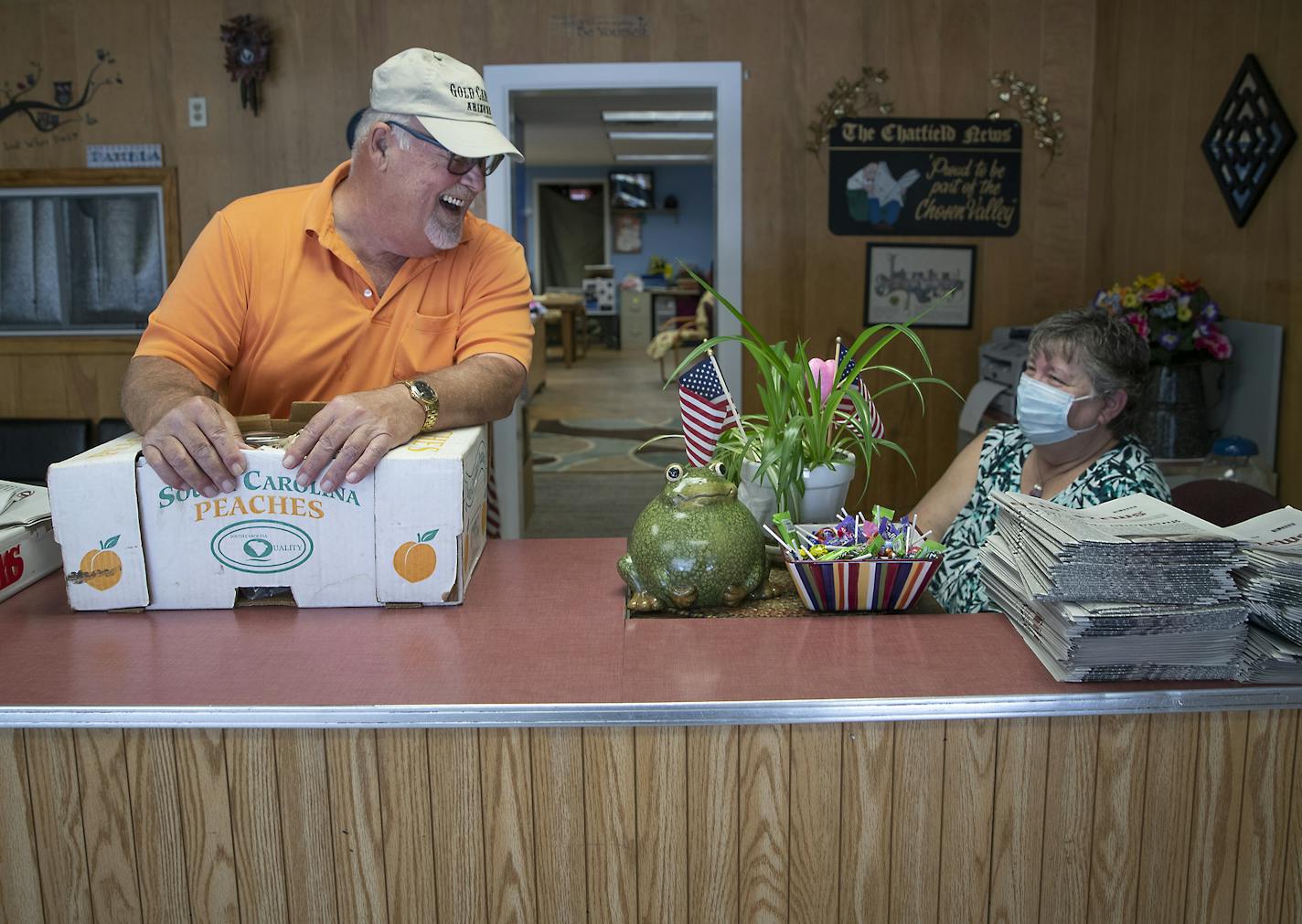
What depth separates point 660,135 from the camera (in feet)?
39.1

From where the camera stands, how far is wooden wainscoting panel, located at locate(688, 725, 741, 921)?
133cm

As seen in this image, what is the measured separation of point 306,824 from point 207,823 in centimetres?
12

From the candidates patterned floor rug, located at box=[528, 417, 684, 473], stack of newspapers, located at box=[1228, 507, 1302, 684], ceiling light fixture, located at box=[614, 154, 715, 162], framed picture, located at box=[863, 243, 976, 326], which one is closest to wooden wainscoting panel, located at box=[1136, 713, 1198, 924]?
stack of newspapers, located at box=[1228, 507, 1302, 684]

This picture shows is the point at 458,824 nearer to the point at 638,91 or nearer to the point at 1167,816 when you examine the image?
the point at 1167,816

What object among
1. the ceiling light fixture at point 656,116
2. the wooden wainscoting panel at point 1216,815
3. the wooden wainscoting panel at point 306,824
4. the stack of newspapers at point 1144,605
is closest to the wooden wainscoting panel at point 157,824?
the wooden wainscoting panel at point 306,824

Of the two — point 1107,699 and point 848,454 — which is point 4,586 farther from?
point 1107,699

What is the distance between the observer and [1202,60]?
3.63m

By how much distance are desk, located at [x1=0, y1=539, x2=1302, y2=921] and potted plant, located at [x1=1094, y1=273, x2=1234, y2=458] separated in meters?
2.23

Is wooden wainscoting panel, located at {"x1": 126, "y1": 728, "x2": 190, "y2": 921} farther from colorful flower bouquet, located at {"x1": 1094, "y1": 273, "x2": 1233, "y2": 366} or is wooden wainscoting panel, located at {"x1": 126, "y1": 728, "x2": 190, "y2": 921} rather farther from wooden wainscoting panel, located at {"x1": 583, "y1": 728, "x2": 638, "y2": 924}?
colorful flower bouquet, located at {"x1": 1094, "y1": 273, "x2": 1233, "y2": 366}

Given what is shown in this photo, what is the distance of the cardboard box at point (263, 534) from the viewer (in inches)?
61.1

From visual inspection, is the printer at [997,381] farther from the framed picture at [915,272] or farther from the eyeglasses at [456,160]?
the eyeglasses at [456,160]

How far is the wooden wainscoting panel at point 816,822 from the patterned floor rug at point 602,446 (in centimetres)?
554

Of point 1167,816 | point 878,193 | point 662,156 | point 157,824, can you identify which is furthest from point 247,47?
point 662,156

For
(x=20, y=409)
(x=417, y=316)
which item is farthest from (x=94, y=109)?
(x=417, y=316)
